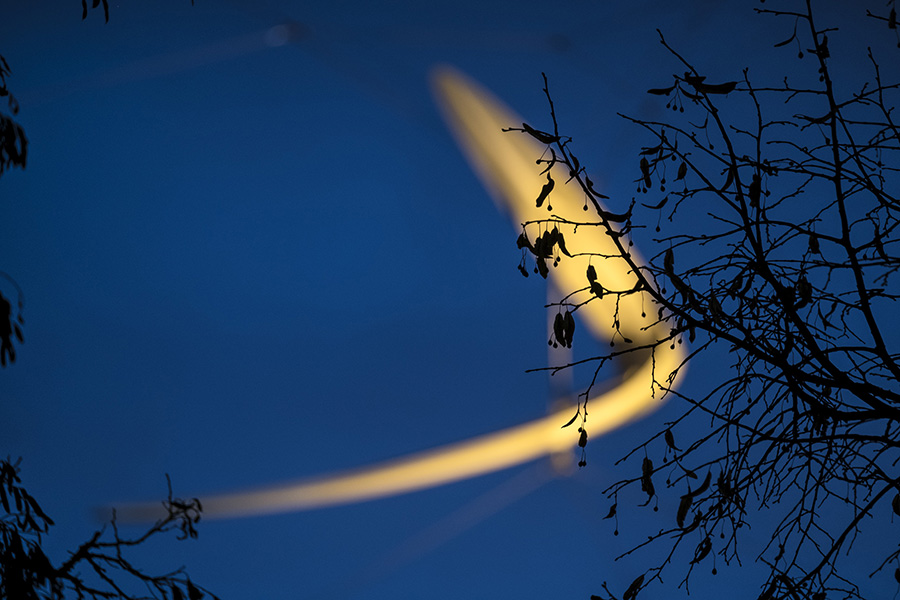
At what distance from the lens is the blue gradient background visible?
22.5 ft

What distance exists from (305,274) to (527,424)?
2.22 meters

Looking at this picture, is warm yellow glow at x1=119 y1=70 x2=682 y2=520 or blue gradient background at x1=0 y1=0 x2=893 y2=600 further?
warm yellow glow at x1=119 y1=70 x2=682 y2=520

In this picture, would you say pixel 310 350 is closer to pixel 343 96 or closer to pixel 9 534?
pixel 343 96

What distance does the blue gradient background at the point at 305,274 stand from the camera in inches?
270

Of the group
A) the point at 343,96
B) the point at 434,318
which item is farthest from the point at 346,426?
the point at 343,96

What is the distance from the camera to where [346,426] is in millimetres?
7047

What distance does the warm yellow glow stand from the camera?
7.00m

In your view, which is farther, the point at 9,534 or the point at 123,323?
the point at 123,323

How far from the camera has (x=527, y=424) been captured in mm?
7297

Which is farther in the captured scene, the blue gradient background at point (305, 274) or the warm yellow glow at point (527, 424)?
the warm yellow glow at point (527, 424)

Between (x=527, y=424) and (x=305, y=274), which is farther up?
(x=305, y=274)

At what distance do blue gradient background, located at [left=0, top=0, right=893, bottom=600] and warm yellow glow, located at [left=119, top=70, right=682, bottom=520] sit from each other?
4.7 inches

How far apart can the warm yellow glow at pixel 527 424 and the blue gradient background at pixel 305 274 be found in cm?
12

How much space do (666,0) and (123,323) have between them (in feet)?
16.4
